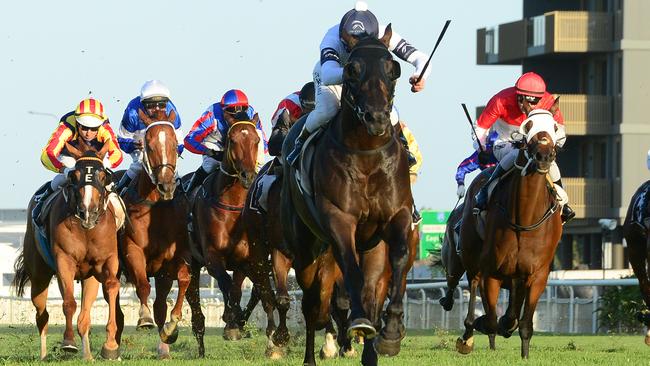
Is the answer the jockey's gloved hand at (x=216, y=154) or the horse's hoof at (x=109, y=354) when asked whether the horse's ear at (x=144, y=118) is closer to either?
the jockey's gloved hand at (x=216, y=154)

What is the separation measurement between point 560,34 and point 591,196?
3.93 meters

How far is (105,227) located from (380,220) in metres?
4.04

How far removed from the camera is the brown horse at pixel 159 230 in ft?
47.0

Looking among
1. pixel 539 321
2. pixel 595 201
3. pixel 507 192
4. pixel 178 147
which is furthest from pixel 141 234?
pixel 595 201

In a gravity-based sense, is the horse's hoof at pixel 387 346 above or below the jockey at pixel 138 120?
below

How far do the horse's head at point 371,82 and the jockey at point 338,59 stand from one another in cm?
53

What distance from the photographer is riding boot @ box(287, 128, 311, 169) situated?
1102 centimetres

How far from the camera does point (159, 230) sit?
15.2 meters

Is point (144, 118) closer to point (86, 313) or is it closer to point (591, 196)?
point (86, 313)

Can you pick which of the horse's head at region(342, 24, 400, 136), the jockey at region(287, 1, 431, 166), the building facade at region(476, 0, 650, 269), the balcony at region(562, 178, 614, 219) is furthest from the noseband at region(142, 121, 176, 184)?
the balcony at region(562, 178, 614, 219)

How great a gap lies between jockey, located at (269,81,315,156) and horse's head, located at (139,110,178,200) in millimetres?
891

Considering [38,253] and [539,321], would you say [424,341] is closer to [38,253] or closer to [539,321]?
[38,253]

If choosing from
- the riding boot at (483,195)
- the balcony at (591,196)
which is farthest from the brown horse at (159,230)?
the balcony at (591,196)

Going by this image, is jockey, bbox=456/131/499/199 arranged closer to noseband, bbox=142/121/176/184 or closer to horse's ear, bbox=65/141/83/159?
noseband, bbox=142/121/176/184
